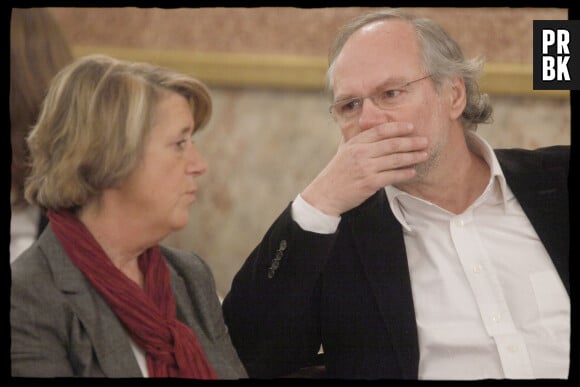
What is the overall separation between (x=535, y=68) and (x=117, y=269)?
1061 mm

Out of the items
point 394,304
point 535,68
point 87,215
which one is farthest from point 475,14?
point 87,215

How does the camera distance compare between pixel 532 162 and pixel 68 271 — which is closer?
pixel 68 271

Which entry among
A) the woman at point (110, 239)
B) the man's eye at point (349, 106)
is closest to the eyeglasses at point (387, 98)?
the man's eye at point (349, 106)

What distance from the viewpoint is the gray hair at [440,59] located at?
1914 millimetres

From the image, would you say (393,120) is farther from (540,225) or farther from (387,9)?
(540,225)

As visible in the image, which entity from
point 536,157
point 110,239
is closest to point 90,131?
point 110,239

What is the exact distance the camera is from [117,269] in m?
1.78

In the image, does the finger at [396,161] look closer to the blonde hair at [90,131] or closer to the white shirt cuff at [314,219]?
the white shirt cuff at [314,219]

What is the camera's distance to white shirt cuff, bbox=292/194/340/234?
1.83 m

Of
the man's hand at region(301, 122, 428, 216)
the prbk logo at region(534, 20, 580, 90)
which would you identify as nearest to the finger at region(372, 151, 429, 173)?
the man's hand at region(301, 122, 428, 216)

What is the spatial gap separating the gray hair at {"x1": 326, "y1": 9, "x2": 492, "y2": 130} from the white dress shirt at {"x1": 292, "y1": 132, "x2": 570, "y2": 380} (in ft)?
0.26

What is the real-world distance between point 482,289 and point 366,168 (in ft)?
1.24

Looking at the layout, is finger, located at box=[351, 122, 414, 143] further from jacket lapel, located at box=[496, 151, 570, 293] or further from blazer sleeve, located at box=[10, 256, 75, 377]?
blazer sleeve, located at box=[10, 256, 75, 377]

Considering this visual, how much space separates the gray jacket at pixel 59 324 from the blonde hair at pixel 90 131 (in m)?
0.11
